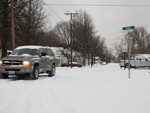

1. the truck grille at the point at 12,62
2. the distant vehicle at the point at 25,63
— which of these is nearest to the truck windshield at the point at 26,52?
the distant vehicle at the point at 25,63

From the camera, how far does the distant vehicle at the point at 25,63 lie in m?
14.7

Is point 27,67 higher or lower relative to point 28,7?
lower

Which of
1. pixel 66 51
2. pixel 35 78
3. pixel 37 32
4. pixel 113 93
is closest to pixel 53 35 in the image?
pixel 66 51

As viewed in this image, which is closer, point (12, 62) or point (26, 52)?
point (12, 62)

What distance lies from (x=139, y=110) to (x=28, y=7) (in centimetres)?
3063

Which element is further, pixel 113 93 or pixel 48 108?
pixel 113 93

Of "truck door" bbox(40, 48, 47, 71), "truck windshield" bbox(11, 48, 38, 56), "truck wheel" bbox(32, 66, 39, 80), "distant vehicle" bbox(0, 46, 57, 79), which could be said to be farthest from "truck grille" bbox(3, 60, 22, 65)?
"truck door" bbox(40, 48, 47, 71)

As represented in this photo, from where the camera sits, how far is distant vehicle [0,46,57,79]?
1470 centimetres

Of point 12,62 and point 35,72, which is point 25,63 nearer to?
point 12,62

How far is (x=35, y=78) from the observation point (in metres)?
15.3

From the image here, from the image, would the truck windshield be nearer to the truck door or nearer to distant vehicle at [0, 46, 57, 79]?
distant vehicle at [0, 46, 57, 79]

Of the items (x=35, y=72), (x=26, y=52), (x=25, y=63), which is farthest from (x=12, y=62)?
(x=26, y=52)

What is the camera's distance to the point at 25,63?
1475cm

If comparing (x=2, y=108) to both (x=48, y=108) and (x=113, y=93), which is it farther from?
(x=113, y=93)
